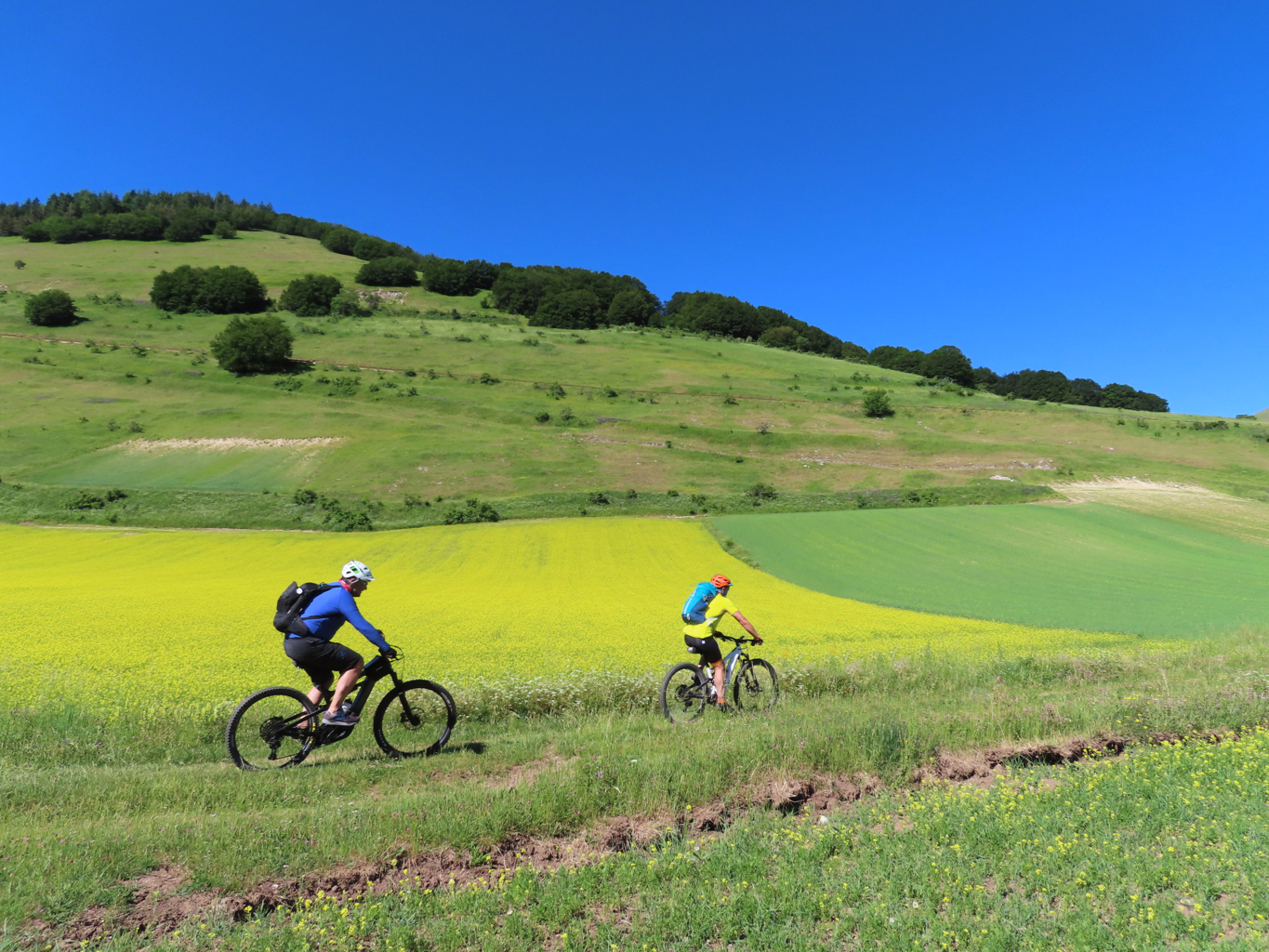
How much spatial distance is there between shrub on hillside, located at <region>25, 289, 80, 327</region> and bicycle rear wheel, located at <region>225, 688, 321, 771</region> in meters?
120

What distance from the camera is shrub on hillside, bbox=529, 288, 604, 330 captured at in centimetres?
12262

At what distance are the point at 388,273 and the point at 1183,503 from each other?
140867 mm

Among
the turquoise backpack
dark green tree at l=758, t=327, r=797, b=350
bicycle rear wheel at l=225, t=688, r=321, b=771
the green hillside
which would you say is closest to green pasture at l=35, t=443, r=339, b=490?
the green hillside

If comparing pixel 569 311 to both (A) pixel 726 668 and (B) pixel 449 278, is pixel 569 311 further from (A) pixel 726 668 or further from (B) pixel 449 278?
(A) pixel 726 668

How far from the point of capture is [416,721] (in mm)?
8773

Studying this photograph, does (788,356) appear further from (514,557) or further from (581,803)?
(581,803)

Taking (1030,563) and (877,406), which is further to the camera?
(877,406)

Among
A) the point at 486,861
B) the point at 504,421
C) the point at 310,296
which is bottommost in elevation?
the point at 486,861

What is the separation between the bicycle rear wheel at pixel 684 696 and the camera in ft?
33.8

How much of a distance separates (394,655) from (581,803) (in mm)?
3358

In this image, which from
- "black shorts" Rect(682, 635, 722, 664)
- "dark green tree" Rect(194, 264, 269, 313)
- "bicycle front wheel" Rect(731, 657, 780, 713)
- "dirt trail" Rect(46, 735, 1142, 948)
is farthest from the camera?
"dark green tree" Rect(194, 264, 269, 313)

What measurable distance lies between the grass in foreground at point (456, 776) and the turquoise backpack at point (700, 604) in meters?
1.71

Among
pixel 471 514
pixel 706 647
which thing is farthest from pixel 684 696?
pixel 471 514

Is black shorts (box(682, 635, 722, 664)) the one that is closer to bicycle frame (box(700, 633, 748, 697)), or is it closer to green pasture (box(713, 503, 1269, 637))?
bicycle frame (box(700, 633, 748, 697))
